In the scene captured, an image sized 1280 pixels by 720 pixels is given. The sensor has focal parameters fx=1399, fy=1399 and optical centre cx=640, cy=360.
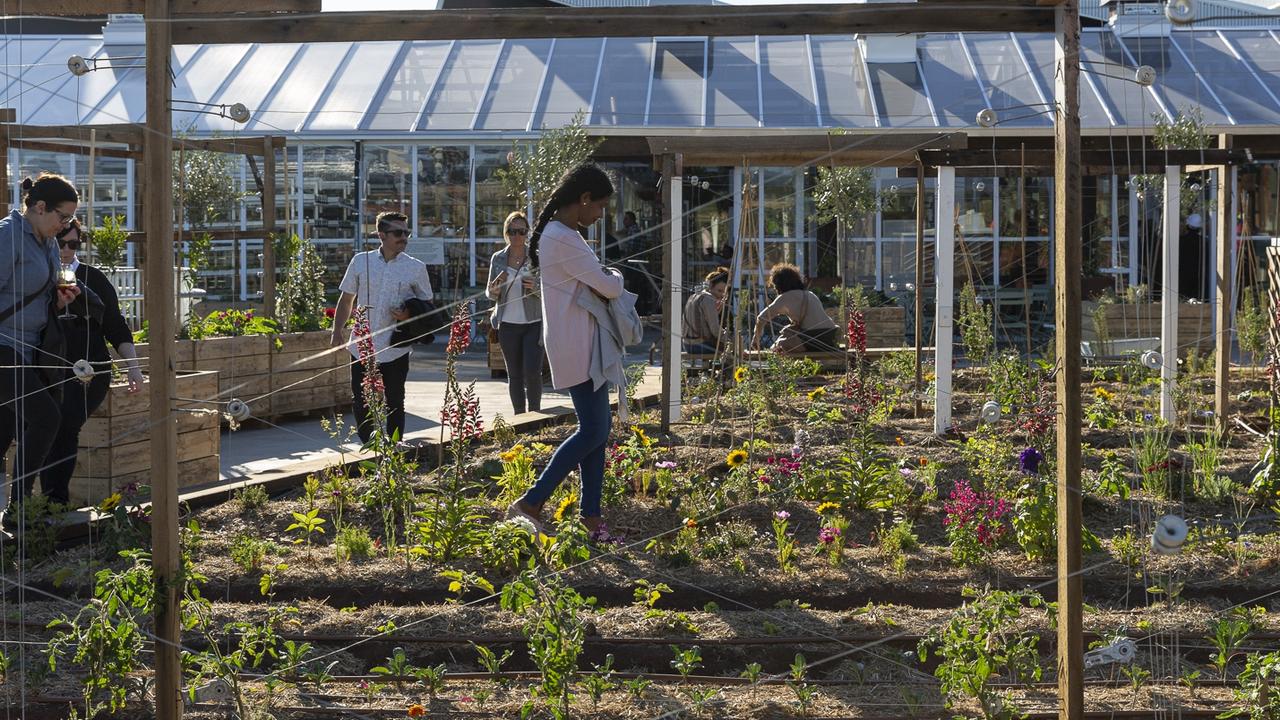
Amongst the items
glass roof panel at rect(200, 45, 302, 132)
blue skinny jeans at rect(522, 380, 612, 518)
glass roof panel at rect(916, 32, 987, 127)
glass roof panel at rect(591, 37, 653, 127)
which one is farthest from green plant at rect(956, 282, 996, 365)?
glass roof panel at rect(200, 45, 302, 132)

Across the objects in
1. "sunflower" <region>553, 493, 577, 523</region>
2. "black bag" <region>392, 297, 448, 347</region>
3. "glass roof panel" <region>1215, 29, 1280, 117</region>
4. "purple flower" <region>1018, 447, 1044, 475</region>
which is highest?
"glass roof panel" <region>1215, 29, 1280, 117</region>

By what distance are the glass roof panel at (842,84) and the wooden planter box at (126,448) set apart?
1258 cm

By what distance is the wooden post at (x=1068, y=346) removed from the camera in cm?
314

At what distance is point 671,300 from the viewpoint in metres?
8.39

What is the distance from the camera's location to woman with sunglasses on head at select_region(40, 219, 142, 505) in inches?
234

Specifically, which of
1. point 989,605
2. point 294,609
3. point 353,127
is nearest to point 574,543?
point 294,609

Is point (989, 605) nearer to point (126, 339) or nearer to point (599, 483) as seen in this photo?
point (599, 483)

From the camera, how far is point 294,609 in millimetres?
4520

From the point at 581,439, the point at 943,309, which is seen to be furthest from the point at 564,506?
the point at 943,309

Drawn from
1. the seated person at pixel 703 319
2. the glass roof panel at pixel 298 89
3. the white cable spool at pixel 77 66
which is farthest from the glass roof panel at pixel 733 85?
the white cable spool at pixel 77 66

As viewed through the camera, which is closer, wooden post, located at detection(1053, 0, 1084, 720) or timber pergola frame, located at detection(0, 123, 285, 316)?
wooden post, located at detection(1053, 0, 1084, 720)

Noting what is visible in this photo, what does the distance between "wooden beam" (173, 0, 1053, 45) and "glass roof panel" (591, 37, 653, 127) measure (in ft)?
48.0

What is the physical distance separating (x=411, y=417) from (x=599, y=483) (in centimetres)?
479

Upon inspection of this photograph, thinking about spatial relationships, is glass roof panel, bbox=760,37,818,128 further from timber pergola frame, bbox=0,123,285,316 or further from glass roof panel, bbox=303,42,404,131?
timber pergola frame, bbox=0,123,285,316
